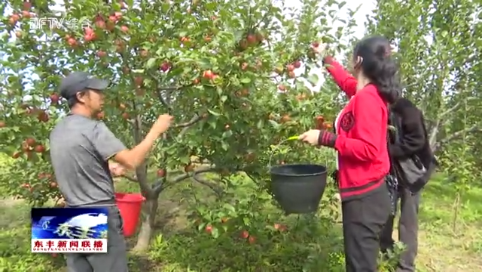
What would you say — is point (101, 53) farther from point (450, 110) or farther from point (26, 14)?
point (450, 110)

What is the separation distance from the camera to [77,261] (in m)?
2.34

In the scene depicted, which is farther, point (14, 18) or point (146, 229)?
point (146, 229)

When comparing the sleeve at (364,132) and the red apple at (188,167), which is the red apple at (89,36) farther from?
the sleeve at (364,132)

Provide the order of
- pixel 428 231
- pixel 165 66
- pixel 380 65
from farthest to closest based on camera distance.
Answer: pixel 428 231 → pixel 165 66 → pixel 380 65

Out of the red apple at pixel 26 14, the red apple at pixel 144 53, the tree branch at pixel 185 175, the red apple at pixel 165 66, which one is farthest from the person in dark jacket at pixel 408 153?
the red apple at pixel 26 14

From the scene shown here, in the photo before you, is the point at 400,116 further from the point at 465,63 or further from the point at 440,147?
the point at 440,147

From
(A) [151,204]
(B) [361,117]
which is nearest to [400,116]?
(B) [361,117]

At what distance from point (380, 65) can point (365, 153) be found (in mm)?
403

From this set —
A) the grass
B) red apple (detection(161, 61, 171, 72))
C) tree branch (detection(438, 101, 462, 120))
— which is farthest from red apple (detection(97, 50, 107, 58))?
tree branch (detection(438, 101, 462, 120))

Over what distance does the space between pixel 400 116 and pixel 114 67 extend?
5.58ft

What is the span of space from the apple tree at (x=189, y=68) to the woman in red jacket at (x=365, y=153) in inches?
16.5

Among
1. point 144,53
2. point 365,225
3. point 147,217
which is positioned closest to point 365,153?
point 365,225

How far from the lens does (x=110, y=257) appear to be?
2.31 metres

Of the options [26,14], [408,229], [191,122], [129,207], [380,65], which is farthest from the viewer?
[129,207]
